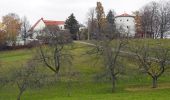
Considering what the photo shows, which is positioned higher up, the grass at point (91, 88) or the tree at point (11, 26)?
the tree at point (11, 26)

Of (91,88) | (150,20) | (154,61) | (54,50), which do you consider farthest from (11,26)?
(154,61)

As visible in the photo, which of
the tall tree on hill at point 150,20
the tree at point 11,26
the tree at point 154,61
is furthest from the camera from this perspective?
the tall tree on hill at point 150,20

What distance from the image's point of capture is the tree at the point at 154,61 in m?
61.2

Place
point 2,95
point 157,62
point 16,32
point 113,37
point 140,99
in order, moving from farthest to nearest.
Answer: point 16,32, point 113,37, point 157,62, point 2,95, point 140,99

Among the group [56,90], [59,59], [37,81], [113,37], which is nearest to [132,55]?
[113,37]

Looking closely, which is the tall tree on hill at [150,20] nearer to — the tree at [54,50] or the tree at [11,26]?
the tree at [11,26]

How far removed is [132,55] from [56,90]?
19253 millimetres

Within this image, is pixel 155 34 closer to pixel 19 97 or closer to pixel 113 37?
pixel 113 37

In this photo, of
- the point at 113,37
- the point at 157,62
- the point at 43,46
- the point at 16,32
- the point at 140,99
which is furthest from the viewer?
the point at 16,32

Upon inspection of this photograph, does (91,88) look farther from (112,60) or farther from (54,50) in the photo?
(54,50)

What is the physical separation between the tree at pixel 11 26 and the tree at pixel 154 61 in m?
59.6

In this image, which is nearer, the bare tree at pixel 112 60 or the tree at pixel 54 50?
the bare tree at pixel 112 60

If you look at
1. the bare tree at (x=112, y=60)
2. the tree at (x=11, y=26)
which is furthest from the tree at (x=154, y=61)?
the tree at (x=11, y=26)

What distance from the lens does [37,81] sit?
53.9 metres
